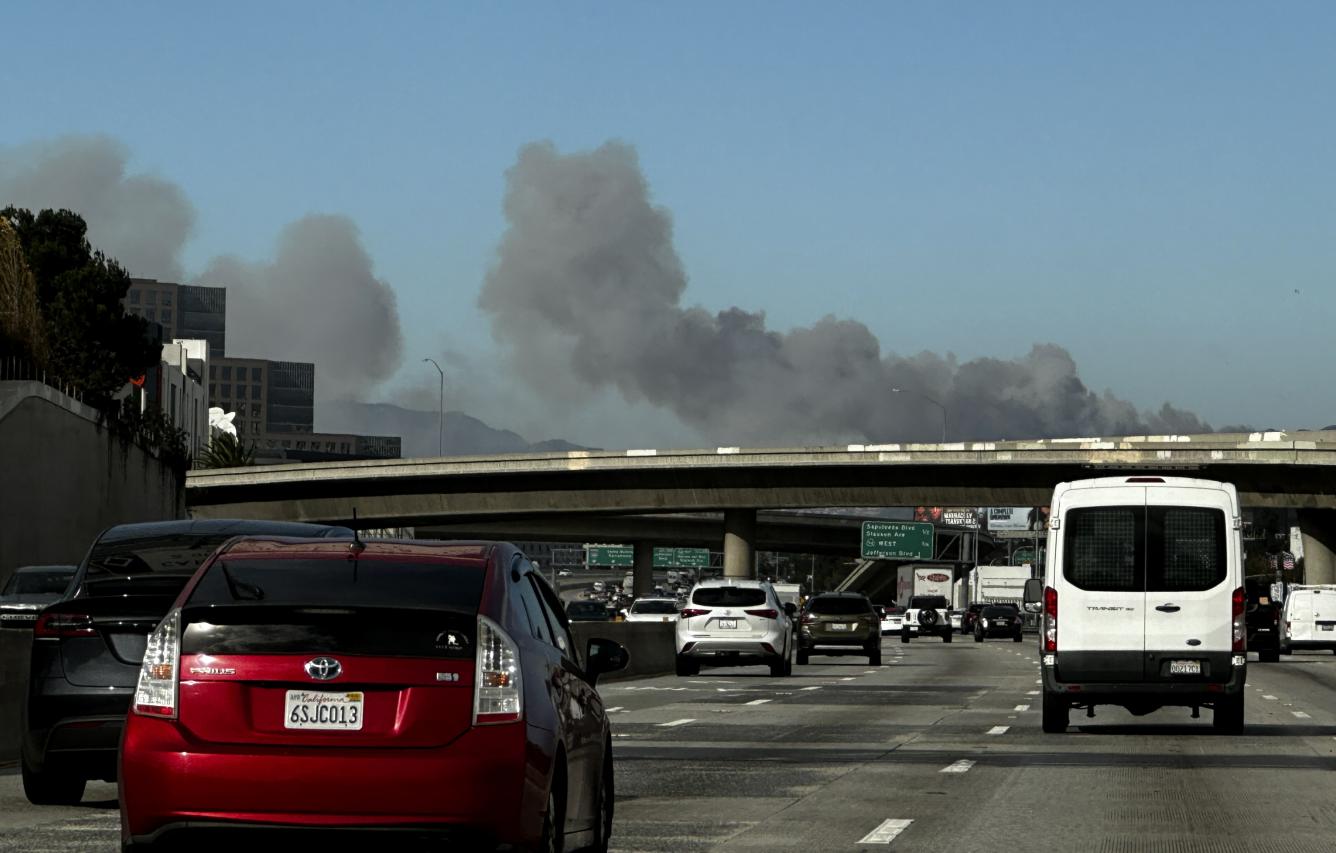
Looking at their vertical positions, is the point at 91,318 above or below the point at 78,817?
above

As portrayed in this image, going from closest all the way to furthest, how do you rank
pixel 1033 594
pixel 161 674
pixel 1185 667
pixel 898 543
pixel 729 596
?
pixel 161 674
pixel 1185 667
pixel 1033 594
pixel 729 596
pixel 898 543

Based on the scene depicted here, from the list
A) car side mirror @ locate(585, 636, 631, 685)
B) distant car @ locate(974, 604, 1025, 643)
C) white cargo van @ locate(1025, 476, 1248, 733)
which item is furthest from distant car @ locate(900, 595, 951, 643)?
car side mirror @ locate(585, 636, 631, 685)

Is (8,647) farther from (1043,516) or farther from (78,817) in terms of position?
(1043,516)

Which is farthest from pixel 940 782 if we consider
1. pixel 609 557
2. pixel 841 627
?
pixel 609 557

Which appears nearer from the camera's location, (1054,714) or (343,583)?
(343,583)

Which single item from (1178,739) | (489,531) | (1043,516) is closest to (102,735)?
(1178,739)

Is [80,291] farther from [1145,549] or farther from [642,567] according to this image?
[1145,549]

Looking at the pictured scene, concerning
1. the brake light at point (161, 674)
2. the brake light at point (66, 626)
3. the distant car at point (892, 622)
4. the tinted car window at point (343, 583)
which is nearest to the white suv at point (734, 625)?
the brake light at point (66, 626)

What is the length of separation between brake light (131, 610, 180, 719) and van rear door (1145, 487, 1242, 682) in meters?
14.9

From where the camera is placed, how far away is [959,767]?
57.4 feet

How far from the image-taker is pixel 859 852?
11.7 m

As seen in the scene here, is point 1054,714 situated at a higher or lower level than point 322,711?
lower

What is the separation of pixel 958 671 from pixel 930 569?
2913 inches

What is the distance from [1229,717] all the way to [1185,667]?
1.09 metres
